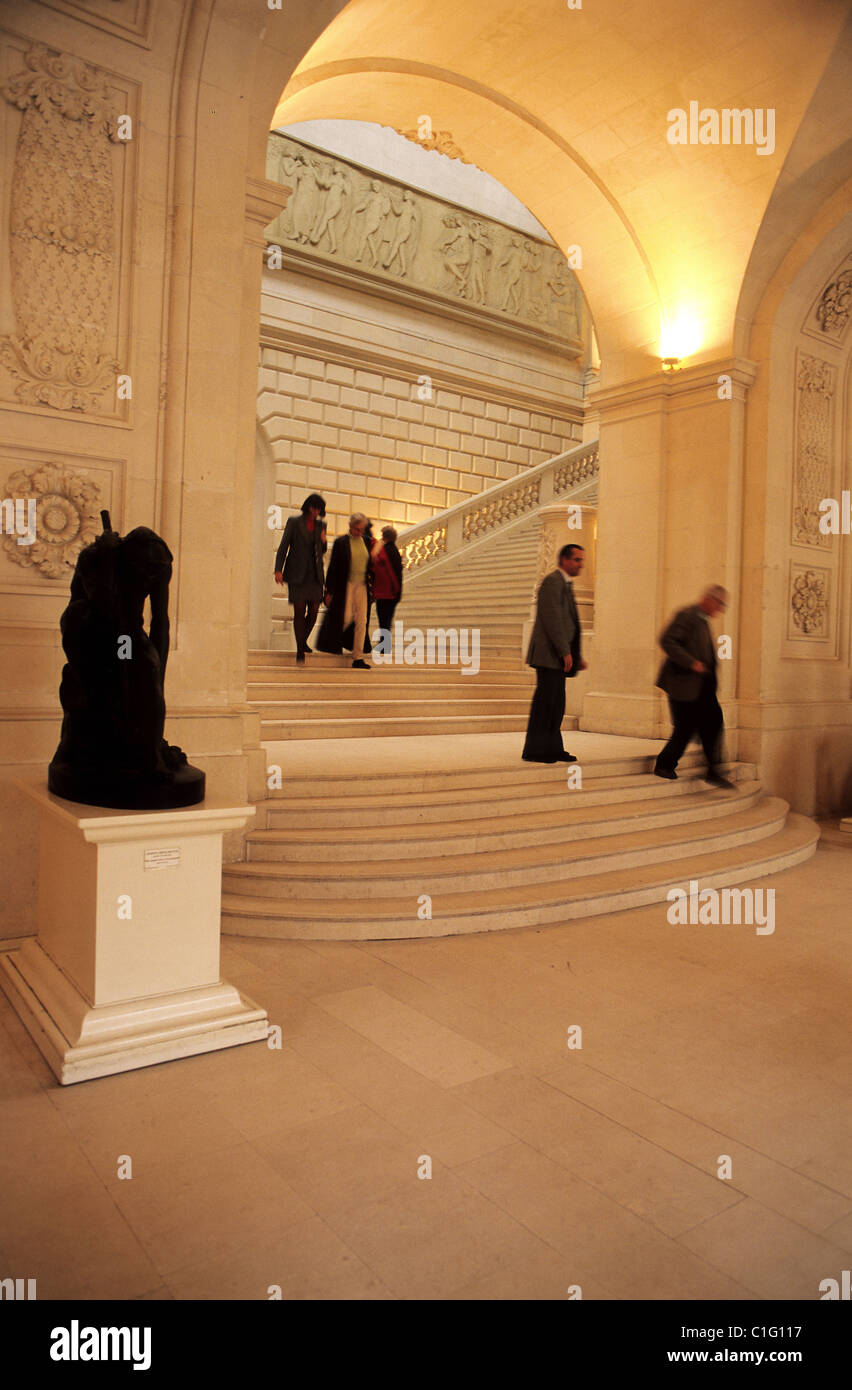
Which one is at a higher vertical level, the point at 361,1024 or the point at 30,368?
the point at 30,368

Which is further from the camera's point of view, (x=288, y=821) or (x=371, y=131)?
(x=371, y=131)

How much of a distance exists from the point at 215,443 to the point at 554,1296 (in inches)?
172

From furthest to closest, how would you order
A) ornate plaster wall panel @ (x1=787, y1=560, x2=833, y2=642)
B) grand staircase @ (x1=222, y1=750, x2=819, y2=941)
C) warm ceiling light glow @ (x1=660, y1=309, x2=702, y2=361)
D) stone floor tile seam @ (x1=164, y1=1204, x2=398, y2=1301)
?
ornate plaster wall panel @ (x1=787, y1=560, x2=833, y2=642)
warm ceiling light glow @ (x1=660, y1=309, x2=702, y2=361)
grand staircase @ (x1=222, y1=750, x2=819, y2=941)
stone floor tile seam @ (x1=164, y1=1204, x2=398, y2=1301)

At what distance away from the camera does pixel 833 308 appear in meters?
9.09

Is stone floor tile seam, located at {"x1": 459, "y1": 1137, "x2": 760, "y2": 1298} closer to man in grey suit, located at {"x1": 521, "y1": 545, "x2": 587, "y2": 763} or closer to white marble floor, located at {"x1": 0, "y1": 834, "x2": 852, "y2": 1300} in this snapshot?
white marble floor, located at {"x1": 0, "y1": 834, "x2": 852, "y2": 1300}

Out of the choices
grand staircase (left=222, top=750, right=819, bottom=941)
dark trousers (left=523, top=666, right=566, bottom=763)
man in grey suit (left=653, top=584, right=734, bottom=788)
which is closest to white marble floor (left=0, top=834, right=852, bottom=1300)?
grand staircase (left=222, top=750, right=819, bottom=941)

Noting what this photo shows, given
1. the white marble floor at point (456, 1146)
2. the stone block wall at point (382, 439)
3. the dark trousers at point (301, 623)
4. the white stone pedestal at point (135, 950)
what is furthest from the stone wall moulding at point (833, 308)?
the stone block wall at point (382, 439)

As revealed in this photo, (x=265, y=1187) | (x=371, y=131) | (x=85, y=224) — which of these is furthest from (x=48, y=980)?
(x=371, y=131)

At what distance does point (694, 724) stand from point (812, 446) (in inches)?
148

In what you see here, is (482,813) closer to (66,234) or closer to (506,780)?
(506,780)

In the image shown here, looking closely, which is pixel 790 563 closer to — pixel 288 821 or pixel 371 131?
pixel 288 821

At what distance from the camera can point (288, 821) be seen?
5480 millimetres

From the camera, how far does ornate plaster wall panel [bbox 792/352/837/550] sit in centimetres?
906

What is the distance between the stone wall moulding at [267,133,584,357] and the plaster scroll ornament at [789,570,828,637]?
11.5 m
